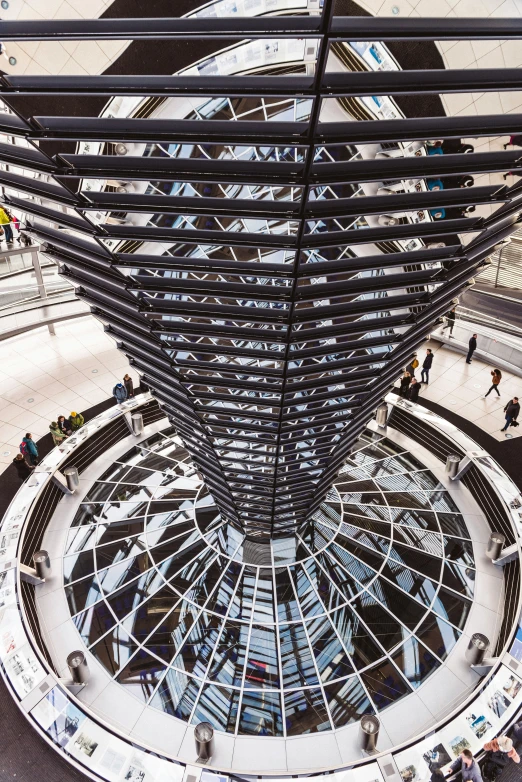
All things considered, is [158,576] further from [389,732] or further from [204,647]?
[389,732]

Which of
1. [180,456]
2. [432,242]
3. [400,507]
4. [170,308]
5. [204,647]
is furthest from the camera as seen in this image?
[180,456]

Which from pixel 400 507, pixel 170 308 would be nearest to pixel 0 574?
pixel 170 308

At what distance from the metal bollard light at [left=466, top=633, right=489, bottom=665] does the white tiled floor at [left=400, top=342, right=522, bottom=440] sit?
8.13 m

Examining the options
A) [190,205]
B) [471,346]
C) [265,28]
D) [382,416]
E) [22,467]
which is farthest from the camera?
[471,346]

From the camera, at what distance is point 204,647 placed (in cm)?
1264

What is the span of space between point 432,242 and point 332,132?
4.10 meters

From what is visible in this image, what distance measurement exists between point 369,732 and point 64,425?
1166cm

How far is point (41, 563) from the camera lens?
13.8 meters

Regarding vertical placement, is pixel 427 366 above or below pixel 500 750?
above

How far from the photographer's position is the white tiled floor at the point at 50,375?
1959 cm

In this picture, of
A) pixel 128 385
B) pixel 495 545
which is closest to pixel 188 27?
pixel 495 545

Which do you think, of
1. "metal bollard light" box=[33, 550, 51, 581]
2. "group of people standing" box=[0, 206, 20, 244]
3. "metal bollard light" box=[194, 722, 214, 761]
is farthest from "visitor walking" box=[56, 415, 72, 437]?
"metal bollard light" box=[194, 722, 214, 761]

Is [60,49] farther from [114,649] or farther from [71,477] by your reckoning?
[71,477]

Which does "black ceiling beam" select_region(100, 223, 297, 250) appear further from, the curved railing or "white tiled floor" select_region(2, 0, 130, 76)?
the curved railing
